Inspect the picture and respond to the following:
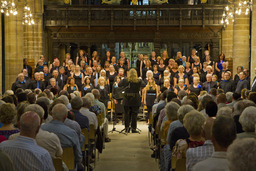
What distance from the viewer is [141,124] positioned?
14367 millimetres

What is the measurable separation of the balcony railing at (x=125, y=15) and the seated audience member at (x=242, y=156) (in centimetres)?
1878

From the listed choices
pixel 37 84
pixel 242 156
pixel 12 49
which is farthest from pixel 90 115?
pixel 12 49

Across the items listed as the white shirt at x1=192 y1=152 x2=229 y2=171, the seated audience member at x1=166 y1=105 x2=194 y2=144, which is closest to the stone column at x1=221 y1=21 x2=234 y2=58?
the seated audience member at x1=166 y1=105 x2=194 y2=144

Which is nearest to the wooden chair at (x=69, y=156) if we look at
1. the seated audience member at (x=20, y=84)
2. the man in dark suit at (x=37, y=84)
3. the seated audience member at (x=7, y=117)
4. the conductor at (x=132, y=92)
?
the seated audience member at (x=7, y=117)

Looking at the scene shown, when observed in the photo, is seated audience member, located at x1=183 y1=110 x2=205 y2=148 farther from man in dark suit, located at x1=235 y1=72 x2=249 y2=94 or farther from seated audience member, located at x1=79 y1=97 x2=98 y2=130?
man in dark suit, located at x1=235 y1=72 x2=249 y2=94

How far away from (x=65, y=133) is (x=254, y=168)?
3565 mm

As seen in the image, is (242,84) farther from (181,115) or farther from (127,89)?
(181,115)

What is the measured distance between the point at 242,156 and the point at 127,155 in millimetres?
7228

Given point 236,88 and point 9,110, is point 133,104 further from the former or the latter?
point 9,110

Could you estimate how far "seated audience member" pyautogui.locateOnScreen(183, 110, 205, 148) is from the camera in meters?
4.41

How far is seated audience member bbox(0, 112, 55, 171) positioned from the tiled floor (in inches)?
164

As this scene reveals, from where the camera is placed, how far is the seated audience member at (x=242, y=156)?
2.05 m

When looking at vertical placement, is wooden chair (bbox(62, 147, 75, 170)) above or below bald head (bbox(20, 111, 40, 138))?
below

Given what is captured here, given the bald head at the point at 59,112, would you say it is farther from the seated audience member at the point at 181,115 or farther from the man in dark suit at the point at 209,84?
the man in dark suit at the point at 209,84
